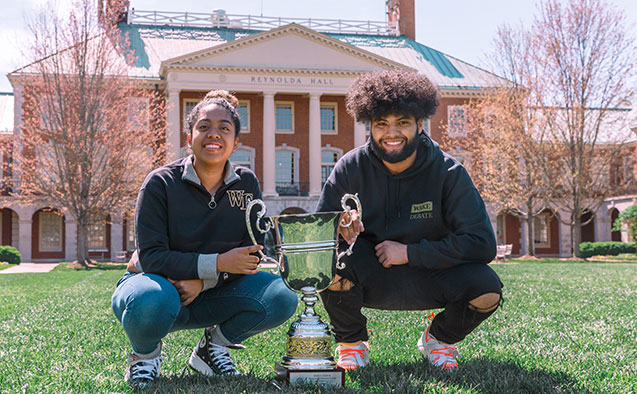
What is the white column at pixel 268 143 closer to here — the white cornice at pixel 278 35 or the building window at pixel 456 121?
the white cornice at pixel 278 35

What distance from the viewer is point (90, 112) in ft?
76.7

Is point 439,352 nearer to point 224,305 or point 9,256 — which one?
point 224,305

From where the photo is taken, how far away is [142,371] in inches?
123

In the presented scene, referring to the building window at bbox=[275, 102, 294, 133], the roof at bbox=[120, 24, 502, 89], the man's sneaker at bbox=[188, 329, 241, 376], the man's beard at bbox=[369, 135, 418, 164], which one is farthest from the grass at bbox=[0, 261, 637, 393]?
the roof at bbox=[120, 24, 502, 89]

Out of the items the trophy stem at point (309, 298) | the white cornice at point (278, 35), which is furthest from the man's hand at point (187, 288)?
the white cornice at point (278, 35)

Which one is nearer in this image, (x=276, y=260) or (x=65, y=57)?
(x=276, y=260)

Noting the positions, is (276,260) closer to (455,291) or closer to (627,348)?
(455,291)

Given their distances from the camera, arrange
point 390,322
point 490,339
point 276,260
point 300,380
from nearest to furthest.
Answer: point 300,380
point 276,260
point 490,339
point 390,322

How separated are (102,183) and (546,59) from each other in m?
19.8

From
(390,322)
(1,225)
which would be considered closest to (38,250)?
(1,225)

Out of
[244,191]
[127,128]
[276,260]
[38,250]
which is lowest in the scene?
[38,250]

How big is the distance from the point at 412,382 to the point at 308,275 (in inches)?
28.5

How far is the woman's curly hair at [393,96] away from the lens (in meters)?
3.50

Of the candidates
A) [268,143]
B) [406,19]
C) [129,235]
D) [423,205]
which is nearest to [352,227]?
[423,205]
